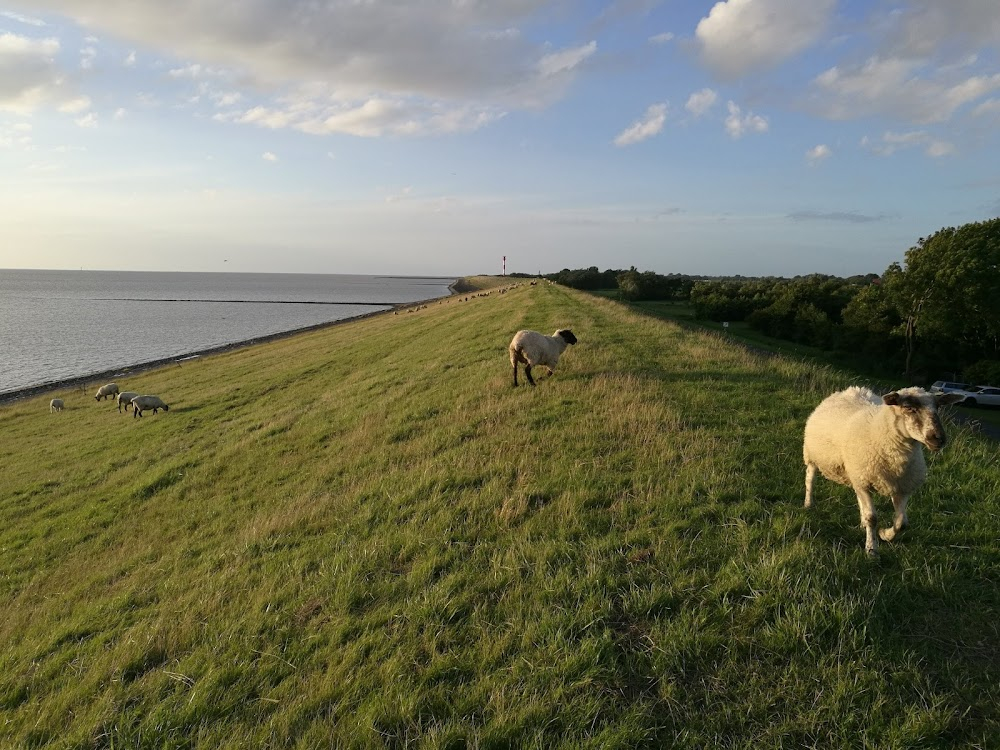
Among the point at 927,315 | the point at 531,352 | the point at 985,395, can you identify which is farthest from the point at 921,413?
the point at 927,315

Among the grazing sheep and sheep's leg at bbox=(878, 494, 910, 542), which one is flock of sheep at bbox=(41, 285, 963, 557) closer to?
sheep's leg at bbox=(878, 494, 910, 542)

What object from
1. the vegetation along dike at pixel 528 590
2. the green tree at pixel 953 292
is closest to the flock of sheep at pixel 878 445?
the vegetation along dike at pixel 528 590

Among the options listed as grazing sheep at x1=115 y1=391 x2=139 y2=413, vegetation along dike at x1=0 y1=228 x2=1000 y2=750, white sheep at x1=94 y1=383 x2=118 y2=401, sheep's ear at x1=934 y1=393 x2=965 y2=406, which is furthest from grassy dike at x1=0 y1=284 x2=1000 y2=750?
white sheep at x1=94 y1=383 x2=118 y2=401

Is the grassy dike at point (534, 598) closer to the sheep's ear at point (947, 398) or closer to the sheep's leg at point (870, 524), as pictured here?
the sheep's leg at point (870, 524)

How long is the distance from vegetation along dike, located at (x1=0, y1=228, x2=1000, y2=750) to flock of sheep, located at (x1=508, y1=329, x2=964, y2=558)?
0.37 meters

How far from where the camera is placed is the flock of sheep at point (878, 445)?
501 cm

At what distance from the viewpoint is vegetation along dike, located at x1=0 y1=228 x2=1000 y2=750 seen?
381cm

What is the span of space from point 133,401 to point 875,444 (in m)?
29.9

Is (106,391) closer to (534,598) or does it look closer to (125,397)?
(125,397)

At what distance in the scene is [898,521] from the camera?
520 centimetres

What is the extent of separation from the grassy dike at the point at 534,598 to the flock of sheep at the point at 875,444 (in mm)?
418

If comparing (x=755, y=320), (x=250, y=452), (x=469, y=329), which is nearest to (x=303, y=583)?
(x=250, y=452)

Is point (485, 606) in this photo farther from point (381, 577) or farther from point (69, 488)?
point (69, 488)

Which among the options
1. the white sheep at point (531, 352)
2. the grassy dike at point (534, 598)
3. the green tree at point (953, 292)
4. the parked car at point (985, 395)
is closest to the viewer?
the grassy dike at point (534, 598)
